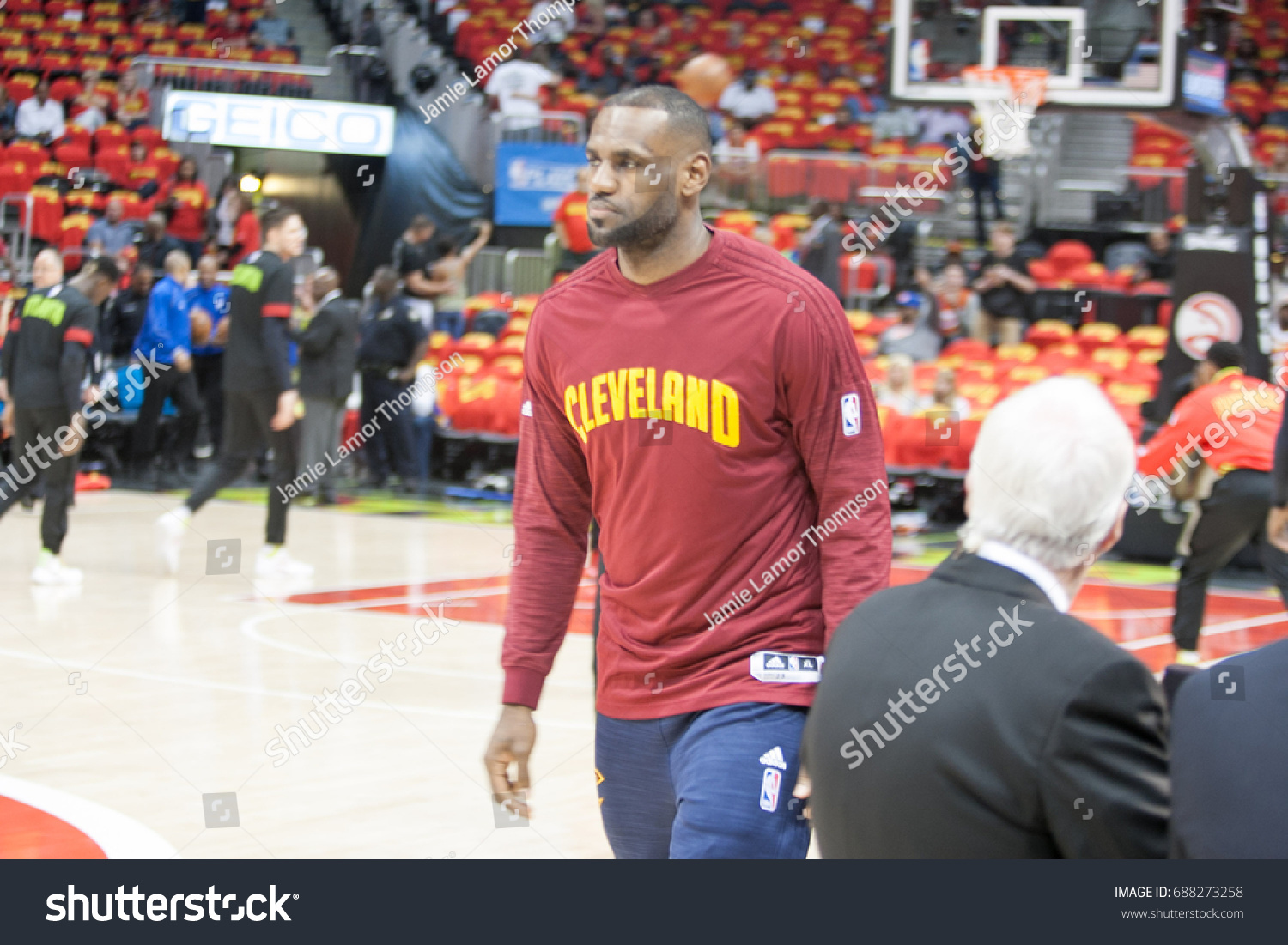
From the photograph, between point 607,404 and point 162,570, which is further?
point 162,570

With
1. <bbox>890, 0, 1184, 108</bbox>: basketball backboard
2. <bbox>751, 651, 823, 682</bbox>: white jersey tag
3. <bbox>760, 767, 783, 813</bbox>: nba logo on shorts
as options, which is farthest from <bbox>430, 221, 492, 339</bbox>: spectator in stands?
<bbox>760, 767, 783, 813</bbox>: nba logo on shorts

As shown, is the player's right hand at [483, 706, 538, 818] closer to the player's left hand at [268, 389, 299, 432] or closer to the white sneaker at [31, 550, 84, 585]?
the player's left hand at [268, 389, 299, 432]

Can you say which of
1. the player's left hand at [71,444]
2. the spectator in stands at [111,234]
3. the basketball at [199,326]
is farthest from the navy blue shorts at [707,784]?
the spectator in stands at [111,234]

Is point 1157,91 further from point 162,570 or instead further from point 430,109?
point 430,109

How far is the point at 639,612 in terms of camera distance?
2.98 metres

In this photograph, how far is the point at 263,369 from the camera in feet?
33.1

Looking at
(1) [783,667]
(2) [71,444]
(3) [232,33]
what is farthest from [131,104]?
(1) [783,667]

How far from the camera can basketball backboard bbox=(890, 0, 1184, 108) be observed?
453 inches

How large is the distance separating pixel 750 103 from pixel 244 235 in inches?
288

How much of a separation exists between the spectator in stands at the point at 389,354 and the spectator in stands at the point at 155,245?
9.20 feet

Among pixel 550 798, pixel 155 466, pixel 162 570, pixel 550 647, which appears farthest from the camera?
pixel 155 466
